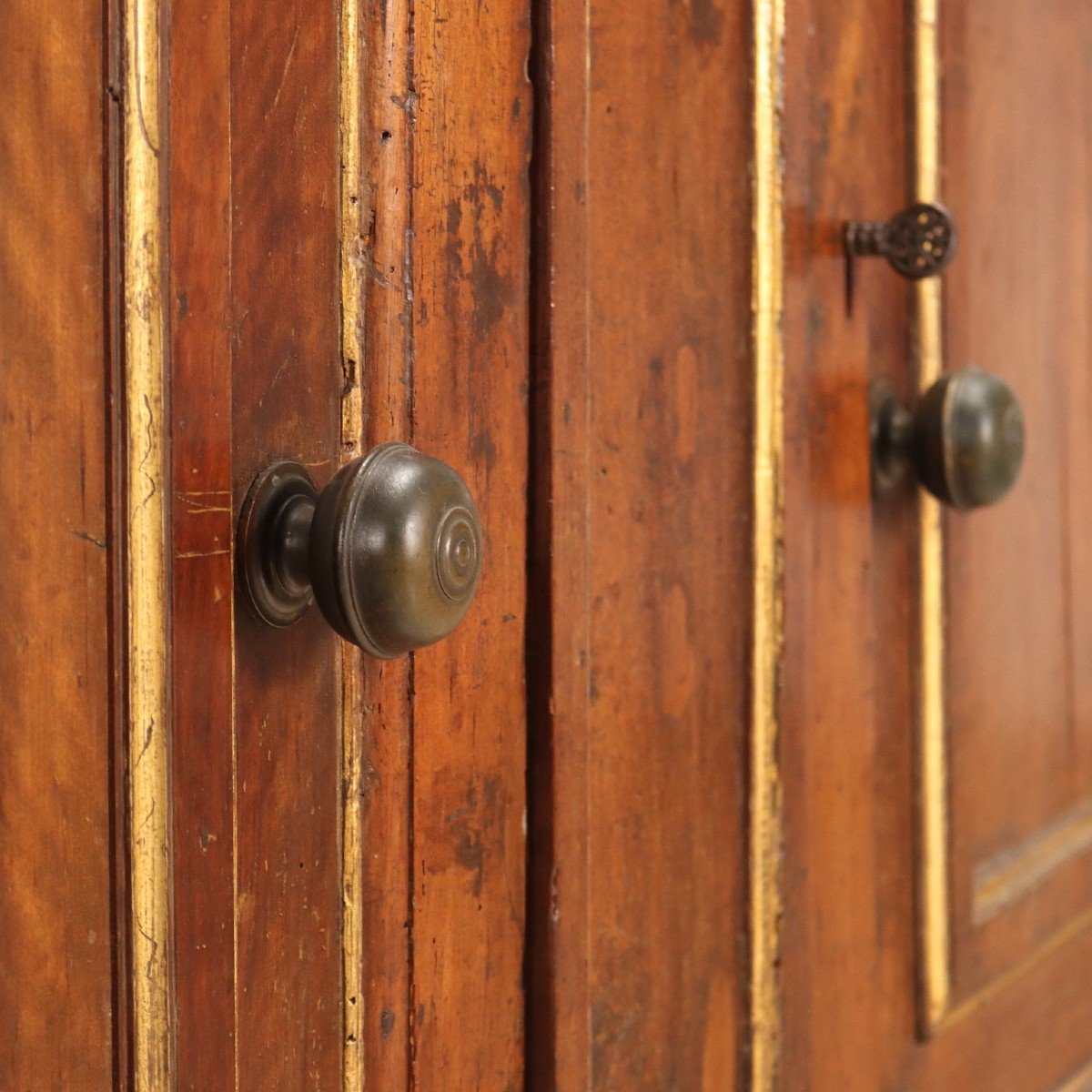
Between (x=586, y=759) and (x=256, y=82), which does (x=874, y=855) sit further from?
(x=256, y=82)

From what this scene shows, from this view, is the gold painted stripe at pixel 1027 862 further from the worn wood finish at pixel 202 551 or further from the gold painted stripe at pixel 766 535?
the worn wood finish at pixel 202 551

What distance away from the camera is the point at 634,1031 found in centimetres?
58

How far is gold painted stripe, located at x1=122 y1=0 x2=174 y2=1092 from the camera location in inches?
14.4

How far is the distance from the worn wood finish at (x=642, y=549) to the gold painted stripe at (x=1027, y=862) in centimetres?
26

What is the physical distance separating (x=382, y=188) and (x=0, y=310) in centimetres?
16

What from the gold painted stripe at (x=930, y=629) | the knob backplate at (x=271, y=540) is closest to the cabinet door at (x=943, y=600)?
the gold painted stripe at (x=930, y=629)

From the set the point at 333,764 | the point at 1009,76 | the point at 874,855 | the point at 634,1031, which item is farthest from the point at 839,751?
the point at 1009,76

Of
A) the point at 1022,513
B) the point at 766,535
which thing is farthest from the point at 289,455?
the point at 1022,513

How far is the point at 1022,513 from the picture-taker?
0.88m

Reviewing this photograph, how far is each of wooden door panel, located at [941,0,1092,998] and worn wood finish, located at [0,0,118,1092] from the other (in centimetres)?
56

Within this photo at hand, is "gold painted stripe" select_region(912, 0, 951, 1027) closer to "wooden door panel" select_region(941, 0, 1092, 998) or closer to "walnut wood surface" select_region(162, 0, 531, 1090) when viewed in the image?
"wooden door panel" select_region(941, 0, 1092, 998)

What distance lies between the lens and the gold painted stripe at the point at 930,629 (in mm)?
758

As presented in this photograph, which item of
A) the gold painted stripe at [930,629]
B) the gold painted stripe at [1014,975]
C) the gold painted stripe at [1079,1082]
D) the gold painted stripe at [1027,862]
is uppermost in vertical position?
the gold painted stripe at [930,629]

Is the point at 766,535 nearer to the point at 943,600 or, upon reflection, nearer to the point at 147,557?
the point at 943,600
